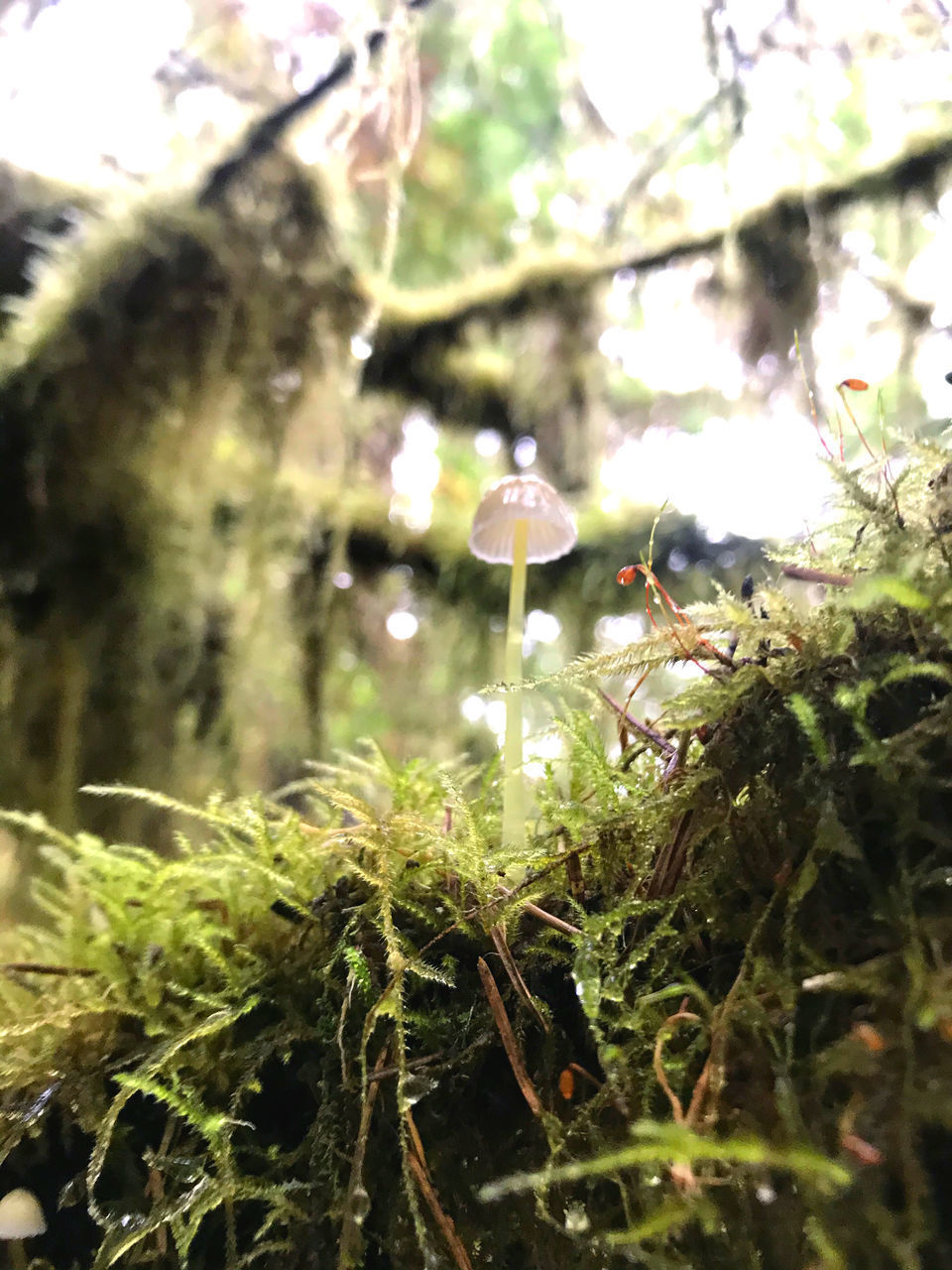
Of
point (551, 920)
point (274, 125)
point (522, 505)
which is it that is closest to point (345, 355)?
point (274, 125)

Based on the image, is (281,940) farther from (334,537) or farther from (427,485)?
(427,485)

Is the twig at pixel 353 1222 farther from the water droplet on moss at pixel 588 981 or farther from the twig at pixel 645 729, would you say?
the twig at pixel 645 729

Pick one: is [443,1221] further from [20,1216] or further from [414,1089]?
[20,1216]

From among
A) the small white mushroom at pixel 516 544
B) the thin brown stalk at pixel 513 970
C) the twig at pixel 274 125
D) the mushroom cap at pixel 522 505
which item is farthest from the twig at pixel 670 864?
the twig at pixel 274 125

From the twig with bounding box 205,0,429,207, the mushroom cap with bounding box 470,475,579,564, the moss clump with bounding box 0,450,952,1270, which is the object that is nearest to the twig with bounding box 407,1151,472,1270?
the moss clump with bounding box 0,450,952,1270

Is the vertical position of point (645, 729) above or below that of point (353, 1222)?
above

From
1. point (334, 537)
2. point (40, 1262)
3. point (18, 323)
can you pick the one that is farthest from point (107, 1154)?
point (18, 323)
